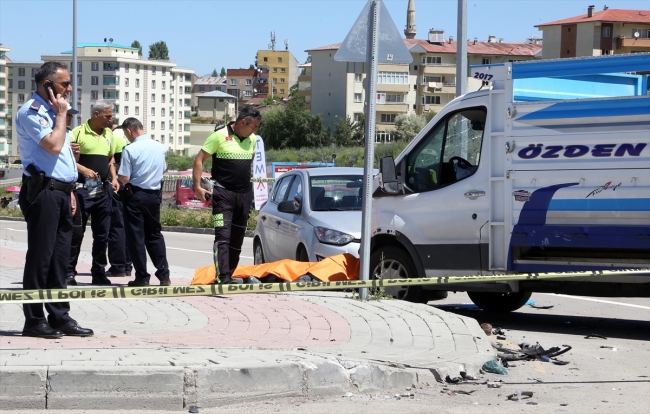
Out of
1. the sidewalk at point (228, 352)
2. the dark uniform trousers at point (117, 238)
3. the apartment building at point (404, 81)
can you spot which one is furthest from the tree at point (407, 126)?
the sidewalk at point (228, 352)

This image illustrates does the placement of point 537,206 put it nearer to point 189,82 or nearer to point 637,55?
point 637,55

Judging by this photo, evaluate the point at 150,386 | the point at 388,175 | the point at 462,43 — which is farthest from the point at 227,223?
the point at 462,43

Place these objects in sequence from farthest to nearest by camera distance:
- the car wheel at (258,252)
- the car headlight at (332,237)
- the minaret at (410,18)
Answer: the minaret at (410,18), the car wheel at (258,252), the car headlight at (332,237)

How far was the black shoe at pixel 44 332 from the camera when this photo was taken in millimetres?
6965

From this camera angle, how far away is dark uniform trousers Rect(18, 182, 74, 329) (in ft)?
22.6

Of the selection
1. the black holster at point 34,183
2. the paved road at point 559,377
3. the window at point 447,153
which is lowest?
the paved road at point 559,377

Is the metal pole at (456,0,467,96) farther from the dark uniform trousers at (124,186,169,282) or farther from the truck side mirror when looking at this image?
the dark uniform trousers at (124,186,169,282)

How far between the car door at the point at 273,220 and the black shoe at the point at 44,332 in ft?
19.3

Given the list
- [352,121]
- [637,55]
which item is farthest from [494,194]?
[352,121]

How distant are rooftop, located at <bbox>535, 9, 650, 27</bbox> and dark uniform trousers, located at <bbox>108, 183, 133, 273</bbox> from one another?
106 meters

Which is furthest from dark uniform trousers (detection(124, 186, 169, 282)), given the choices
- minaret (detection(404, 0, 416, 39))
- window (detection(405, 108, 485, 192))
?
minaret (detection(404, 0, 416, 39))

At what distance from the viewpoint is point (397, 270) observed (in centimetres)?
1025

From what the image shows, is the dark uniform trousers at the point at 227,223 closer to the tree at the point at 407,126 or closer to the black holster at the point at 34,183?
the black holster at the point at 34,183

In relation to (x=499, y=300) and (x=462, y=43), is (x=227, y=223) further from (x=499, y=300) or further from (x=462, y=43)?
(x=462, y=43)
